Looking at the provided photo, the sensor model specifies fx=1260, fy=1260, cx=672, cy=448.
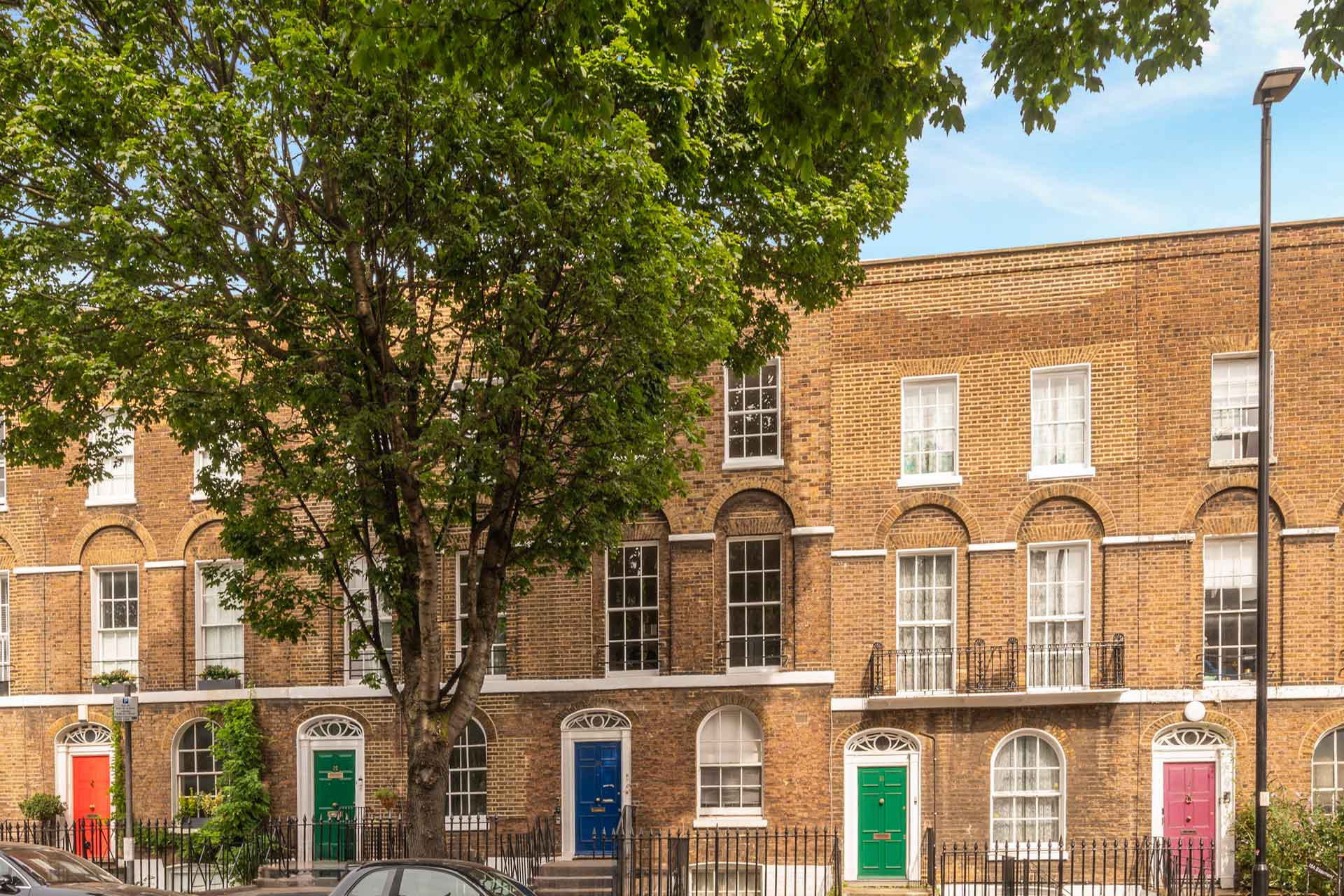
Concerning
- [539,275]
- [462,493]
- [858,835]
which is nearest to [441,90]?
[539,275]

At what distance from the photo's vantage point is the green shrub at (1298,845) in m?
19.6

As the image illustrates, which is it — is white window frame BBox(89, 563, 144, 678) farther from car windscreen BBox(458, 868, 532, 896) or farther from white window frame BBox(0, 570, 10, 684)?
car windscreen BBox(458, 868, 532, 896)

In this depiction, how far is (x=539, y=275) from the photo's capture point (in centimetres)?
1529

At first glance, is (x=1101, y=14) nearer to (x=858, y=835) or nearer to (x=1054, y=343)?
(x=1054, y=343)

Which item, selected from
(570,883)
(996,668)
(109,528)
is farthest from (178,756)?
(996,668)

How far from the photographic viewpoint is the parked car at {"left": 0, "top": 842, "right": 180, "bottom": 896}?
15.0 metres

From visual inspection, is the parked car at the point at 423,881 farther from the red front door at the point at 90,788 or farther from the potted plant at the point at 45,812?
the potted plant at the point at 45,812

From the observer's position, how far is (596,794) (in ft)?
75.4

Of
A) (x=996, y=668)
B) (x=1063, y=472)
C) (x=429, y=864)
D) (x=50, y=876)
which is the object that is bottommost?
(x=50, y=876)

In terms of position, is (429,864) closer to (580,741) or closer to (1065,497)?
(580,741)

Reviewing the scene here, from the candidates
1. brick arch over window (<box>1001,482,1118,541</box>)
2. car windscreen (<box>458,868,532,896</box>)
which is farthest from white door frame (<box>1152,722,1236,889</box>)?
car windscreen (<box>458,868,532,896</box>)

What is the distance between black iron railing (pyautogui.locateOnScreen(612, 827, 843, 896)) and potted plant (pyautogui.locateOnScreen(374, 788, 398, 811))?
4.35m

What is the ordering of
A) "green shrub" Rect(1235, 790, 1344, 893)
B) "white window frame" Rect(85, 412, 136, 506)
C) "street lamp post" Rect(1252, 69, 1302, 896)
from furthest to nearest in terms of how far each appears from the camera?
Answer: 1. "white window frame" Rect(85, 412, 136, 506)
2. "green shrub" Rect(1235, 790, 1344, 893)
3. "street lamp post" Rect(1252, 69, 1302, 896)

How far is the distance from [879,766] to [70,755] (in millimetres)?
15983
